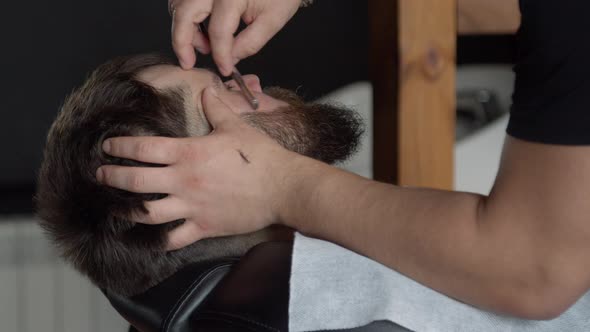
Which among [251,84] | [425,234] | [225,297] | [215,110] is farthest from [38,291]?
[425,234]

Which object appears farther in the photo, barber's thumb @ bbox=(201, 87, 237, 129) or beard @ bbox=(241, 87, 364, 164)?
beard @ bbox=(241, 87, 364, 164)

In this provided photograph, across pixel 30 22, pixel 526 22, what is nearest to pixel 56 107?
pixel 30 22

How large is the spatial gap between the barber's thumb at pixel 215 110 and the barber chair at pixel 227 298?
201 millimetres

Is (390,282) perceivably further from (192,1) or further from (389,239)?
(192,1)

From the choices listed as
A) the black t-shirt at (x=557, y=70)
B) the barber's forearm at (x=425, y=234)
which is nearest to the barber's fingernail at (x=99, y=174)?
the barber's forearm at (x=425, y=234)

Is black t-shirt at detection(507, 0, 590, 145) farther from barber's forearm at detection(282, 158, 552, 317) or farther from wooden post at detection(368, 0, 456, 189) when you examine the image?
wooden post at detection(368, 0, 456, 189)

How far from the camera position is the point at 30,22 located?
283 centimetres

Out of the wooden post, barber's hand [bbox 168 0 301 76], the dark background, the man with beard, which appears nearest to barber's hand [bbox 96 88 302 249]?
the man with beard

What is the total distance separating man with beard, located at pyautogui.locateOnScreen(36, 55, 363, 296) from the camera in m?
1.26

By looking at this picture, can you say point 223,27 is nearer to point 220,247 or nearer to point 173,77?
point 173,77

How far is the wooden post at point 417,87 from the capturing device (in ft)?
5.52

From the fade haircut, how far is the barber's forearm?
0.24 meters

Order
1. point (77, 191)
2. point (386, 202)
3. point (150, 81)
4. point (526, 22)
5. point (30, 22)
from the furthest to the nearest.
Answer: point (30, 22), point (150, 81), point (77, 191), point (386, 202), point (526, 22)

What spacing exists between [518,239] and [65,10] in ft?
7.19
